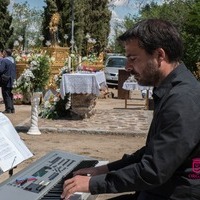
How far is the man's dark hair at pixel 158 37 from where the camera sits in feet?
7.71

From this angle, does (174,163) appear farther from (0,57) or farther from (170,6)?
(170,6)

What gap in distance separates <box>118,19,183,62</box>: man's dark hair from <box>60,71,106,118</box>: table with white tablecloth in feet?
30.5

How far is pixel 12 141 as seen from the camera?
10.9 ft

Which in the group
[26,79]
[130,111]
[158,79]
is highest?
[158,79]

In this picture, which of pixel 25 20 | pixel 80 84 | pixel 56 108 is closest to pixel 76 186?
pixel 80 84

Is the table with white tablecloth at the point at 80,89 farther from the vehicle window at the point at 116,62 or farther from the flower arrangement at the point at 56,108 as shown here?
the vehicle window at the point at 116,62

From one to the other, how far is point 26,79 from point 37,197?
25.2 ft

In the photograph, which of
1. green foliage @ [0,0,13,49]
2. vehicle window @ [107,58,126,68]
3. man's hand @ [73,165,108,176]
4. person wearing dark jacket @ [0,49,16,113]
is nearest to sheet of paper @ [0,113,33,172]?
man's hand @ [73,165,108,176]

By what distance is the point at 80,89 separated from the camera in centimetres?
1176

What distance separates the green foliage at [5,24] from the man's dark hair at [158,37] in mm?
45081

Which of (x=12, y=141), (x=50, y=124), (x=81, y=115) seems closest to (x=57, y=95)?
(x=81, y=115)

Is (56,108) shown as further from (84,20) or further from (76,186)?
(84,20)

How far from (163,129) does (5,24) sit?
154 feet

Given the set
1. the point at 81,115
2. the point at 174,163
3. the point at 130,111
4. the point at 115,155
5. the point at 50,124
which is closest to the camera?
the point at 174,163
